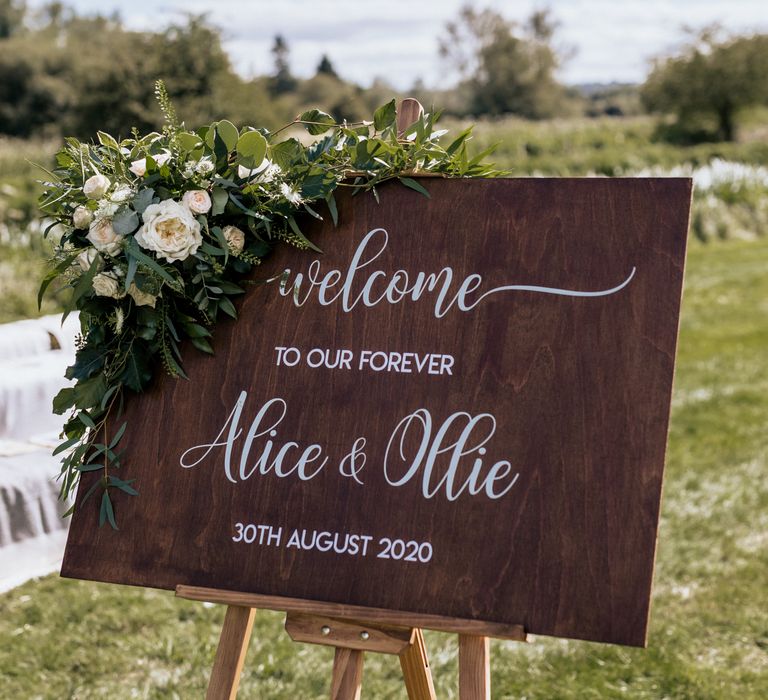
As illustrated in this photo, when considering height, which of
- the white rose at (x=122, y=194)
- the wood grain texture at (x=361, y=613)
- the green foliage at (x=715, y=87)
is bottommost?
the wood grain texture at (x=361, y=613)

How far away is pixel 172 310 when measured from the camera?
1962 millimetres

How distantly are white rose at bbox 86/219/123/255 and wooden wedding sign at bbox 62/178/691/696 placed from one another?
0.27 m

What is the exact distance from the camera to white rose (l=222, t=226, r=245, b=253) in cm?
191

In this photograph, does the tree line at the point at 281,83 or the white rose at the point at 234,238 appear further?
the tree line at the point at 281,83

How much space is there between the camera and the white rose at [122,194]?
188cm

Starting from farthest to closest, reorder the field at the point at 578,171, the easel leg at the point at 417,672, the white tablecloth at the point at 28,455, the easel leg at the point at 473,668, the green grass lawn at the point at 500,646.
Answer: the field at the point at 578,171, the white tablecloth at the point at 28,455, the green grass lawn at the point at 500,646, the easel leg at the point at 417,672, the easel leg at the point at 473,668

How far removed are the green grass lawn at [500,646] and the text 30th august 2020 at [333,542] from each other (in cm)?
124

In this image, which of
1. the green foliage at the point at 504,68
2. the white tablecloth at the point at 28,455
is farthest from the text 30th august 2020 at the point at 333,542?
the green foliage at the point at 504,68

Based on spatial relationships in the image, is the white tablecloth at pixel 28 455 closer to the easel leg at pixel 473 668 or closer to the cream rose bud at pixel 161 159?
the cream rose bud at pixel 161 159

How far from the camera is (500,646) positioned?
3.20 metres

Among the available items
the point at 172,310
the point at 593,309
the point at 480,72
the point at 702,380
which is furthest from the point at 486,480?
the point at 480,72

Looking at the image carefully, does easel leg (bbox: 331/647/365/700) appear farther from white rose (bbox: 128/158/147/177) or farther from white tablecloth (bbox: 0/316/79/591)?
white tablecloth (bbox: 0/316/79/591)

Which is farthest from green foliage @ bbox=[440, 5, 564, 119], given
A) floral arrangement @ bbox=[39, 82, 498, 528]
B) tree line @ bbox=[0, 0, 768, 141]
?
floral arrangement @ bbox=[39, 82, 498, 528]

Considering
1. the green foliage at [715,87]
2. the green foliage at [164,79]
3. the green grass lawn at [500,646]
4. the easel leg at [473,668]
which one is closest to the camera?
the easel leg at [473,668]
